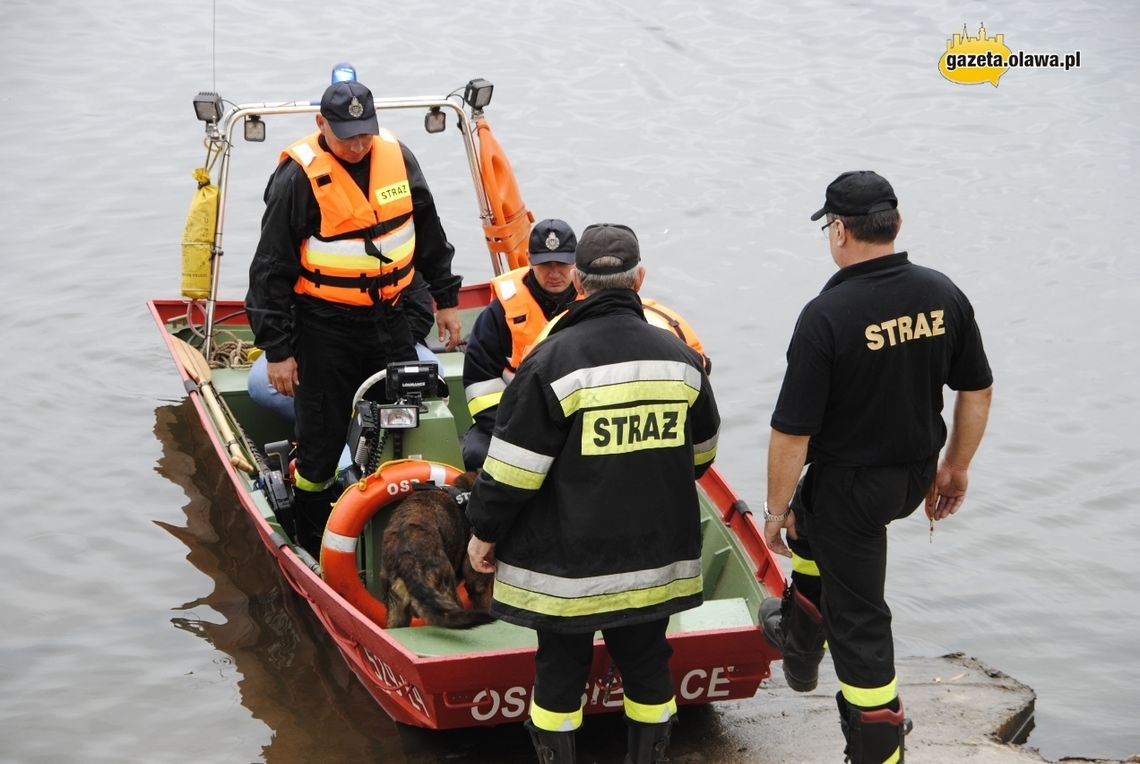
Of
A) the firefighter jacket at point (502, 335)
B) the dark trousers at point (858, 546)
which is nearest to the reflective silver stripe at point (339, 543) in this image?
the firefighter jacket at point (502, 335)

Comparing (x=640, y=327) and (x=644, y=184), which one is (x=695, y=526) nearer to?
(x=640, y=327)

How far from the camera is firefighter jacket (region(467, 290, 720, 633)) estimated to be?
3.34 meters

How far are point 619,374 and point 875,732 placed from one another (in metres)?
1.26

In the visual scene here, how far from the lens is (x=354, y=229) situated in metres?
5.07

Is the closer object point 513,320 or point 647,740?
point 647,740

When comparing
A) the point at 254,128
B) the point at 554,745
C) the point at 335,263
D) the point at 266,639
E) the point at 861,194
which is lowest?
the point at 266,639

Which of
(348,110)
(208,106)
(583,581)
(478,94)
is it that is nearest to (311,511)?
(348,110)

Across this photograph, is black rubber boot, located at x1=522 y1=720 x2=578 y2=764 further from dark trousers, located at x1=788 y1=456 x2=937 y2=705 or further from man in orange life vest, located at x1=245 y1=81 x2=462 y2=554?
man in orange life vest, located at x1=245 y1=81 x2=462 y2=554

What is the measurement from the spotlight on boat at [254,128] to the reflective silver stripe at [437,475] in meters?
2.02

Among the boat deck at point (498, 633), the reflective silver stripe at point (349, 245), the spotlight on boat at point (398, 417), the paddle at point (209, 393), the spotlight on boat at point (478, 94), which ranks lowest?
the boat deck at point (498, 633)

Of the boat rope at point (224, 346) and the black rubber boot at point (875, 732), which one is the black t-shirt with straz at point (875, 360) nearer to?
the black rubber boot at point (875, 732)

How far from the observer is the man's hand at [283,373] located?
510 centimetres

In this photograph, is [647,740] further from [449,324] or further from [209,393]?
[209,393]

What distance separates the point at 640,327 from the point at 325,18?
1377 cm
